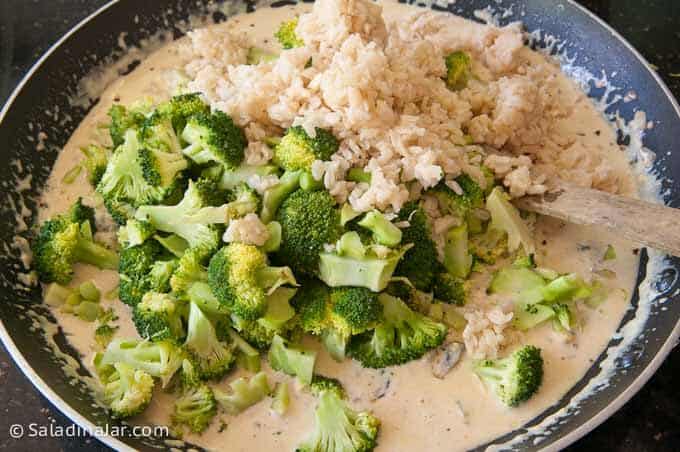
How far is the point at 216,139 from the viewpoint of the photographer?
1.92 metres

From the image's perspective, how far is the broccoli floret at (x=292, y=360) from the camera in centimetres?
183

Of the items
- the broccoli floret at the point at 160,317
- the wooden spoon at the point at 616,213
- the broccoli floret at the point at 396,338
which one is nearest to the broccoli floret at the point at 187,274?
the broccoli floret at the point at 160,317

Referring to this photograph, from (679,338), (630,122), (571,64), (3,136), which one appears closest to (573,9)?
(571,64)

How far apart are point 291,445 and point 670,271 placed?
1.18m

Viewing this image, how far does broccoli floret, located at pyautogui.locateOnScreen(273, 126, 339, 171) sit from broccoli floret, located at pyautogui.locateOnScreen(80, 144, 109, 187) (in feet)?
2.13

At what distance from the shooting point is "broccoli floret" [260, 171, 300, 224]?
6.28 feet

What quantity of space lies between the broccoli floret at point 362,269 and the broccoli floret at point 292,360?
7.7 inches

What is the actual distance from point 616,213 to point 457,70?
0.72 meters

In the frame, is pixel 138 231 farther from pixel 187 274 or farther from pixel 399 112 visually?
pixel 399 112

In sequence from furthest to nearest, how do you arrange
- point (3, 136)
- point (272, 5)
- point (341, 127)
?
point (272, 5) → point (3, 136) → point (341, 127)

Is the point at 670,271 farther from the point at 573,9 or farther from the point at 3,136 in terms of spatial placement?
the point at 3,136

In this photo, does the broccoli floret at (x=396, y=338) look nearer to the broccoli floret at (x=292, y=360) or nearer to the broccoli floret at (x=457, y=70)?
the broccoli floret at (x=292, y=360)

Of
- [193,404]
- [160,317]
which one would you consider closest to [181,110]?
[160,317]

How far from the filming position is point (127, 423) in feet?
5.79
